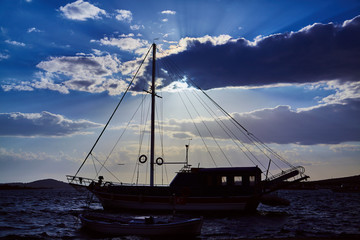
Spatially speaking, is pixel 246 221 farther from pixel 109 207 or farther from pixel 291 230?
pixel 109 207

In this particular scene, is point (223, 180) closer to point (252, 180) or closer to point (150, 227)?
point (252, 180)

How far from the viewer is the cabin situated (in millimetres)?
36219

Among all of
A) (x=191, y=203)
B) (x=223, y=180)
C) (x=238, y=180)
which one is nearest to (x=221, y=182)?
(x=223, y=180)

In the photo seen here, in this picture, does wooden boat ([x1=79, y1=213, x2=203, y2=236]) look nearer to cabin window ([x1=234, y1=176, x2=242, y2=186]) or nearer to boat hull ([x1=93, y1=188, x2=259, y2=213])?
boat hull ([x1=93, y1=188, x2=259, y2=213])

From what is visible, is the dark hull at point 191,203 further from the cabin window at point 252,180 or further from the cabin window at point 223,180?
the cabin window at point 223,180

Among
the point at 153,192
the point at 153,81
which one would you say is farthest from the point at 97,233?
the point at 153,81

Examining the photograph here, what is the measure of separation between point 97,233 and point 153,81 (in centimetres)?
2227

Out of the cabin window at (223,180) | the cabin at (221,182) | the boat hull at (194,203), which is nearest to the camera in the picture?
the boat hull at (194,203)

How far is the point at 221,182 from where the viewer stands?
36.6 meters

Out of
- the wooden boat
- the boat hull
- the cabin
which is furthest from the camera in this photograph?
the cabin

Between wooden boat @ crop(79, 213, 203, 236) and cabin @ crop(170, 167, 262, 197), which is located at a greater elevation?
cabin @ crop(170, 167, 262, 197)

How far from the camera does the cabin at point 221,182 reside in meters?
36.2

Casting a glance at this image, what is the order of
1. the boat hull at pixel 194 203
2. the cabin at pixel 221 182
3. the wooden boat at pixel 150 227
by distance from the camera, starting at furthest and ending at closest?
the cabin at pixel 221 182, the boat hull at pixel 194 203, the wooden boat at pixel 150 227

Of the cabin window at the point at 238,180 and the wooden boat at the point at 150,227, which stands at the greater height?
the cabin window at the point at 238,180
